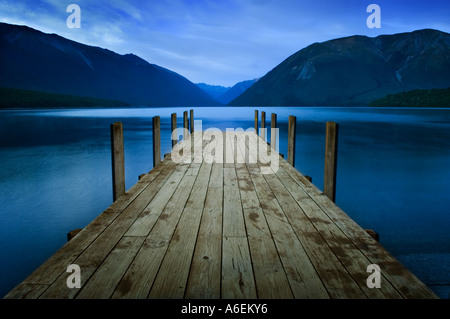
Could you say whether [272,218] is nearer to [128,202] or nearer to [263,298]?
[263,298]

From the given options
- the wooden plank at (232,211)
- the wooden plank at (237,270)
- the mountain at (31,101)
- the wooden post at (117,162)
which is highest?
the mountain at (31,101)

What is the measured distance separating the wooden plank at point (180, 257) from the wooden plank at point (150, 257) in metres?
0.04

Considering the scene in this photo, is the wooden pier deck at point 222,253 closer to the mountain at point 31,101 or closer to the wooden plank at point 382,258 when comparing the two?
the wooden plank at point 382,258

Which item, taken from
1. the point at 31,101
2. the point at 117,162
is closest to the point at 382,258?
the point at 117,162

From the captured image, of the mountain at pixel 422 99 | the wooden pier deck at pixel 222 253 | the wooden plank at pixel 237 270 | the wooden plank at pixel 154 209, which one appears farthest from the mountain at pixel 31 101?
the mountain at pixel 422 99

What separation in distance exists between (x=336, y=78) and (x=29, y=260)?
21296 cm

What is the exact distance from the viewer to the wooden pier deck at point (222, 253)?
188 cm

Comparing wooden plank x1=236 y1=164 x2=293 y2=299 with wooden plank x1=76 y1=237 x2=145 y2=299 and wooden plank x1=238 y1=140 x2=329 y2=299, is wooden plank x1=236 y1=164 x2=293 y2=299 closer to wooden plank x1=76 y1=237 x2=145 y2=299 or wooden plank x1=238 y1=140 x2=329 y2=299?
wooden plank x1=238 y1=140 x2=329 y2=299

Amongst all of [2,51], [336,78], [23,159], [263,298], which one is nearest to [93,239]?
[263,298]

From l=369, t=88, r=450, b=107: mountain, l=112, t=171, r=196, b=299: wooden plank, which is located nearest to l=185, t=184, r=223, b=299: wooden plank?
l=112, t=171, r=196, b=299: wooden plank

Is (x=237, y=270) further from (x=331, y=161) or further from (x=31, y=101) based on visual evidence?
(x=31, y=101)

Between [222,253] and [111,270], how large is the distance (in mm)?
791

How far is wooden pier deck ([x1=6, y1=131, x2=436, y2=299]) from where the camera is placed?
6.17 feet

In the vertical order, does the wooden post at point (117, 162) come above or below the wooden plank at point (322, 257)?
above
